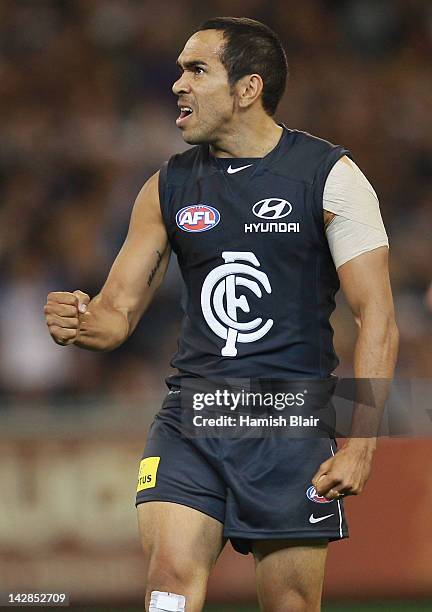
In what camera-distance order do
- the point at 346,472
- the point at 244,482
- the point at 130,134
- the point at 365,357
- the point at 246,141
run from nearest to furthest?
the point at 346,472, the point at 365,357, the point at 244,482, the point at 246,141, the point at 130,134

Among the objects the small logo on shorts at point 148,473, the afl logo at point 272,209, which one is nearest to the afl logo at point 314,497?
the small logo on shorts at point 148,473

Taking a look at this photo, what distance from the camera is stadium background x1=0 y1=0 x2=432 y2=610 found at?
7047mm

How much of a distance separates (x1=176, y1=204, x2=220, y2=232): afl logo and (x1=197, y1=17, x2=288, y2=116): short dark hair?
1.71ft

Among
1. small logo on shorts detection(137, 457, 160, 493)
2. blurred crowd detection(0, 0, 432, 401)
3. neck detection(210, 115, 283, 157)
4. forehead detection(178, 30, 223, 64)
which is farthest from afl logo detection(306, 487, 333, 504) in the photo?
blurred crowd detection(0, 0, 432, 401)

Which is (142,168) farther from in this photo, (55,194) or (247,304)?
(247,304)

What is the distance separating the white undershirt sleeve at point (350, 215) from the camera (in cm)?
441

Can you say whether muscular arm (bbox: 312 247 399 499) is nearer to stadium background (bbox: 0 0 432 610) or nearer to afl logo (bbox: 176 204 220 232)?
afl logo (bbox: 176 204 220 232)

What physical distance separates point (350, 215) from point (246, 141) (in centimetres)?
56

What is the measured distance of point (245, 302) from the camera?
4523 millimetres

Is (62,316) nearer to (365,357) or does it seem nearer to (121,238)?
(365,357)

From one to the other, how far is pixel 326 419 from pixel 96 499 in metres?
2.76

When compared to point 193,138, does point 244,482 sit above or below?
below

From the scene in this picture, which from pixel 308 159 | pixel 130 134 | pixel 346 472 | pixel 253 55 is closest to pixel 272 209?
pixel 308 159

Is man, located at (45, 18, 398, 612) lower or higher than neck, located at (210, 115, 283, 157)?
lower
